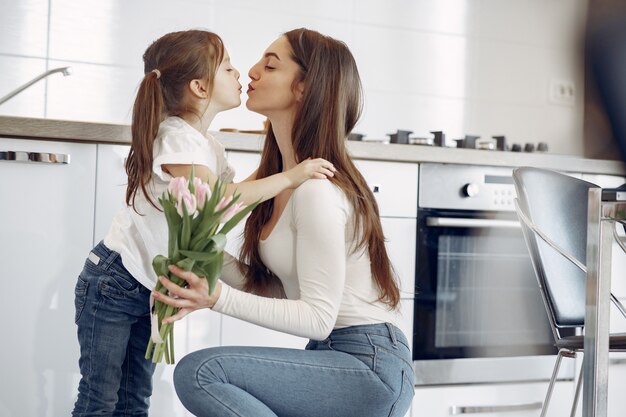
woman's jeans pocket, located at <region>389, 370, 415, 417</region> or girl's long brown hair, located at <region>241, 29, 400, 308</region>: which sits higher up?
girl's long brown hair, located at <region>241, 29, 400, 308</region>

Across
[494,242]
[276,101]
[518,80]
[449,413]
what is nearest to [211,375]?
[276,101]

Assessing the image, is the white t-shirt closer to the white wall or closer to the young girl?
the young girl

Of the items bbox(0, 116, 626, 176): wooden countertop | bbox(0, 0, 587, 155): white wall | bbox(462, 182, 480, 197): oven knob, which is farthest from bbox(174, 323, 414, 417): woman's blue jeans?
bbox(0, 0, 587, 155): white wall

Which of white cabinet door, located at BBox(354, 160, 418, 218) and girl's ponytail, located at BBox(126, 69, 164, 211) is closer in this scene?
girl's ponytail, located at BBox(126, 69, 164, 211)

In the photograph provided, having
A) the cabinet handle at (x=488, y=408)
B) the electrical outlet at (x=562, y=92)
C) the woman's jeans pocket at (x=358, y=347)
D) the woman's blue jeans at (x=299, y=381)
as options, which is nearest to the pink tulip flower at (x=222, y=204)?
the woman's blue jeans at (x=299, y=381)

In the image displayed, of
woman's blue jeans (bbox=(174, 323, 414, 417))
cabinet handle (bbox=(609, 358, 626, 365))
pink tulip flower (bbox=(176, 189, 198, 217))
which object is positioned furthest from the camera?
cabinet handle (bbox=(609, 358, 626, 365))

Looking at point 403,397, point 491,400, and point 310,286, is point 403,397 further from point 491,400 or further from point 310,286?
point 491,400

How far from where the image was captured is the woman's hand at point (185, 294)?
132 centimetres

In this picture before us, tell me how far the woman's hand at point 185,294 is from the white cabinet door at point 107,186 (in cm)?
85

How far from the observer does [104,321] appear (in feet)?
5.74

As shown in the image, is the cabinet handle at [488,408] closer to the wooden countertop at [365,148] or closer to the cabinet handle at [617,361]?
the cabinet handle at [617,361]

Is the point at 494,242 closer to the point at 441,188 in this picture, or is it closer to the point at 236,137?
the point at 441,188

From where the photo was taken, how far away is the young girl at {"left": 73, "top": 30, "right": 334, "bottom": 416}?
1720mm

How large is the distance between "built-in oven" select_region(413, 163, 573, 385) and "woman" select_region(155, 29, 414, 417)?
88 centimetres
